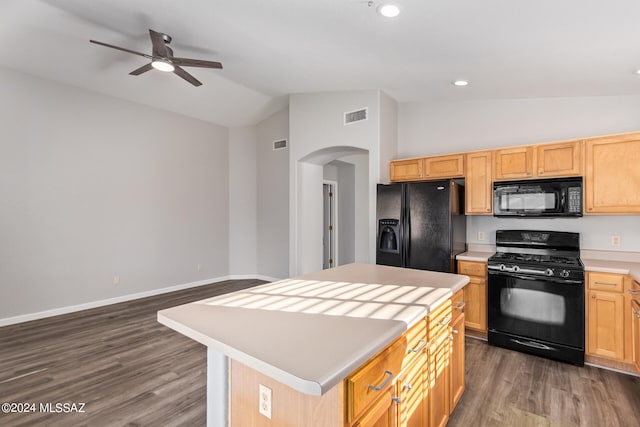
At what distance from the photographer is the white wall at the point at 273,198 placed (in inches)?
239

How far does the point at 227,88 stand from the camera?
5250 mm

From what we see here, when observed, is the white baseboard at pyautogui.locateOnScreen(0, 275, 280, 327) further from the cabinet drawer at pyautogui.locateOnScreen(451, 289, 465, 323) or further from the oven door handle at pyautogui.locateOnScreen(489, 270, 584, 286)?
the cabinet drawer at pyautogui.locateOnScreen(451, 289, 465, 323)

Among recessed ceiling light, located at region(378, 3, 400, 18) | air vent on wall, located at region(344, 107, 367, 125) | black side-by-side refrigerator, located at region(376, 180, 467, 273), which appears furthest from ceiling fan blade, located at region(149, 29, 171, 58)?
black side-by-side refrigerator, located at region(376, 180, 467, 273)

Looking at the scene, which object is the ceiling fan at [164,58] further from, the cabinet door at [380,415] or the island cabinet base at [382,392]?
the cabinet door at [380,415]

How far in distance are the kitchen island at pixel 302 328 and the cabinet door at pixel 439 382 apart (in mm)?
261

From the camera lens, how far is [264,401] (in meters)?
1.18

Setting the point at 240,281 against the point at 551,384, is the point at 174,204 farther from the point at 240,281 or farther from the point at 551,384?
the point at 551,384

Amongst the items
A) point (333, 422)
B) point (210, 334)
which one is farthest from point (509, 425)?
point (210, 334)

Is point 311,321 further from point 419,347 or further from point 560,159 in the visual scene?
point 560,159

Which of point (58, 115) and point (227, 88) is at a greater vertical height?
point (227, 88)

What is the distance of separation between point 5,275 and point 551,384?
19.7 ft

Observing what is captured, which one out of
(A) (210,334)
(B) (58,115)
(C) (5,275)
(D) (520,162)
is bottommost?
(C) (5,275)

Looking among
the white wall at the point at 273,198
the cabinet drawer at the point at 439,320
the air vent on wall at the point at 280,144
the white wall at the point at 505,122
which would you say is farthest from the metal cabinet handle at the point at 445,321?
the air vent on wall at the point at 280,144

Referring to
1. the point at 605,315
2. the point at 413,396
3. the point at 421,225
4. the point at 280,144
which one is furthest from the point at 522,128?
the point at 280,144
